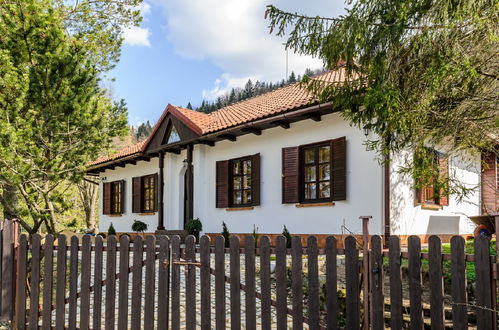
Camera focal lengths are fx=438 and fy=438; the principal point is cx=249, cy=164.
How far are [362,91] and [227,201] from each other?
790cm

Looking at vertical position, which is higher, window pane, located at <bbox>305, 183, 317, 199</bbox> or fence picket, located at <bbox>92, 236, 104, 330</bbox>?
window pane, located at <bbox>305, 183, 317, 199</bbox>

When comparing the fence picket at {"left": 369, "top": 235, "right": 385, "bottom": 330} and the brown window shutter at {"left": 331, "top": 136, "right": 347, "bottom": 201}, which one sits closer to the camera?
the fence picket at {"left": 369, "top": 235, "right": 385, "bottom": 330}

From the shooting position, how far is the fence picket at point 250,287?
3.95 metres

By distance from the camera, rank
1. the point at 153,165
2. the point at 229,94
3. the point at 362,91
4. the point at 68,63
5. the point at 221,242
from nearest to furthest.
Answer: the point at 221,242 < the point at 362,91 < the point at 68,63 < the point at 153,165 < the point at 229,94

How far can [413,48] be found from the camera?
510cm

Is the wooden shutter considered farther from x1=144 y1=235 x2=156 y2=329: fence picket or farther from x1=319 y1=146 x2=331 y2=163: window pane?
x1=144 y1=235 x2=156 y2=329: fence picket

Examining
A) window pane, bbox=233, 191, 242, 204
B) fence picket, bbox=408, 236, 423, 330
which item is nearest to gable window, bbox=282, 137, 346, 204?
window pane, bbox=233, 191, 242, 204

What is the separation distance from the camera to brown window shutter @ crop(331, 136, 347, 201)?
10141mm

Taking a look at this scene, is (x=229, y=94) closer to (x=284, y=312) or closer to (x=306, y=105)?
(x=306, y=105)

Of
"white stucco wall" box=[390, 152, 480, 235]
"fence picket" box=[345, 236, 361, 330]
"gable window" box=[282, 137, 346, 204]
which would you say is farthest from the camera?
"gable window" box=[282, 137, 346, 204]

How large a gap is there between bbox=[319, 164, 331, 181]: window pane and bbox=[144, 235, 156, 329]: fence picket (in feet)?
22.4

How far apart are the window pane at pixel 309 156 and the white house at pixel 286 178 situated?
26 mm

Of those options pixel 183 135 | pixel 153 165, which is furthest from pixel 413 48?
pixel 153 165

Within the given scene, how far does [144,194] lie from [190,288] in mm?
13376
